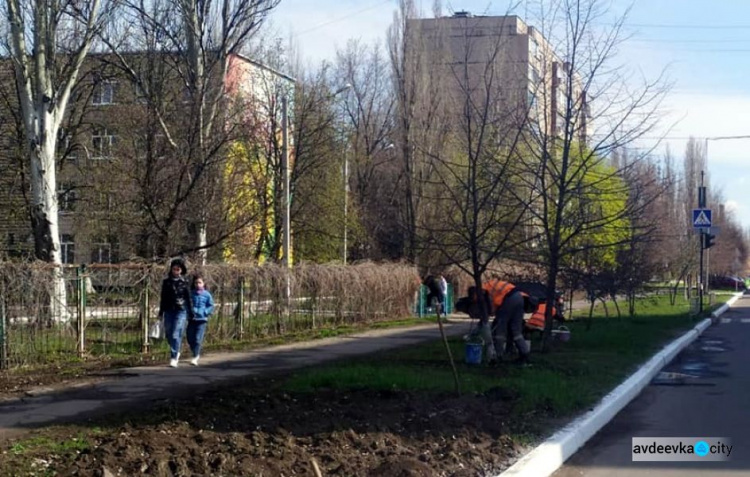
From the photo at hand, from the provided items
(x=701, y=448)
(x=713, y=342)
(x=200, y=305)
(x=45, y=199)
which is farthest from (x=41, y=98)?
(x=713, y=342)

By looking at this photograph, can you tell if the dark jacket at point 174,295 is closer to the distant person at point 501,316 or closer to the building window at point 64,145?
the distant person at point 501,316

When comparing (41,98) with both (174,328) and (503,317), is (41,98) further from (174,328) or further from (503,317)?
(503,317)

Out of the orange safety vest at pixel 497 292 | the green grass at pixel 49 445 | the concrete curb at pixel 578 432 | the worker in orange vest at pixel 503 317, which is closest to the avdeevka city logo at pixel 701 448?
the concrete curb at pixel 578 432

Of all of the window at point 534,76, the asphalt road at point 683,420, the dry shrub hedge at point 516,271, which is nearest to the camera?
the asphalt road at point 683,420

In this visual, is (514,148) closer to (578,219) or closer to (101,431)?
(578,219)

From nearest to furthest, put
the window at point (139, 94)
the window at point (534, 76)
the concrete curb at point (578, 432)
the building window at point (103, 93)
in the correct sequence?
the concrete curb at point (578, 432) → the window at point (534, 76) → the window at point (139, 94) → the building window at point (103, 93)

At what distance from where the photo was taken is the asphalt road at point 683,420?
341 inches

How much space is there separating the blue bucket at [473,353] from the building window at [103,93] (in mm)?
17118

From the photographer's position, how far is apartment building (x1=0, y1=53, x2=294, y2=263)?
21797mm

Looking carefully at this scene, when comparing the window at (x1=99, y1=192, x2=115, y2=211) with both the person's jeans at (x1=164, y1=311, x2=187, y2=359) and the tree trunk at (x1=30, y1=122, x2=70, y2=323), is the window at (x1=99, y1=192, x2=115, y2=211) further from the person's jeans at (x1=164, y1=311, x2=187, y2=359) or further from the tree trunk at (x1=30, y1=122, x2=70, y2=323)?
the person's jeans at (x1=164, y1=311, x2=187, y2=359)

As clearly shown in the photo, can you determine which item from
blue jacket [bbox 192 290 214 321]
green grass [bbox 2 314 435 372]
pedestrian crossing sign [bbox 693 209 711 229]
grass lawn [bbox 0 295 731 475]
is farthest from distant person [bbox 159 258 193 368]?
pedestrian crossing sign [bbox 693 209 711 229]

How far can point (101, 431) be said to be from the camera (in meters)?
8.99

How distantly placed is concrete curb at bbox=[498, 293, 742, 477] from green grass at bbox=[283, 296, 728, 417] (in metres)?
0.22

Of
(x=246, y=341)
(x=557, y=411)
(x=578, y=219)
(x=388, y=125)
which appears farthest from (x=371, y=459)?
(x=388, y=125)
